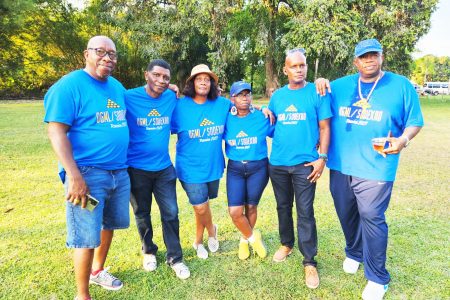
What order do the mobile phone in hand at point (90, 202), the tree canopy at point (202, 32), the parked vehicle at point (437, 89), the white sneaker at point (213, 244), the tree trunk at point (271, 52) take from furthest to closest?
the parked vehicle at point (437, 89) < the tree trunk at point (271, 52) < the tree canopy at point (202, 32) < the white sneaker at point (213, 244) < the mobile phone in hand at point (90, 202)

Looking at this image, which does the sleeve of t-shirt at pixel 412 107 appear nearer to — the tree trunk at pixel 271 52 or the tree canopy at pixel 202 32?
the tree canopy at pixel 202 32

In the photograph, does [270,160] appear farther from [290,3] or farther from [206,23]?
[290,3]

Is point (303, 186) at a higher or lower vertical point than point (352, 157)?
lower

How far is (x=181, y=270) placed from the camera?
11.1ft

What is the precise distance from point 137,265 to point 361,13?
2439 cm

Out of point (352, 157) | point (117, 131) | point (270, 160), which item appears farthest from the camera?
point (270, 160)

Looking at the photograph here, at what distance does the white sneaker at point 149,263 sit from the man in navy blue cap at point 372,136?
6.92 feet

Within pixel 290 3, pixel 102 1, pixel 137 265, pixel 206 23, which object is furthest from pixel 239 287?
pixel 102 1

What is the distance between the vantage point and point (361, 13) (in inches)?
898

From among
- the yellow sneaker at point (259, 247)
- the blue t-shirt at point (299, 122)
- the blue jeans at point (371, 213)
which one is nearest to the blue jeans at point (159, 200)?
the yellow sneaker at point (259, 247)

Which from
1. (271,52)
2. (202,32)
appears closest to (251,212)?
(202,32)

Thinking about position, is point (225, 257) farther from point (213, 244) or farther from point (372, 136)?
point (372, 136)

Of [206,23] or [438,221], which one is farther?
[206,23]

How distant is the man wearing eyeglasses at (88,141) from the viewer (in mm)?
2469
